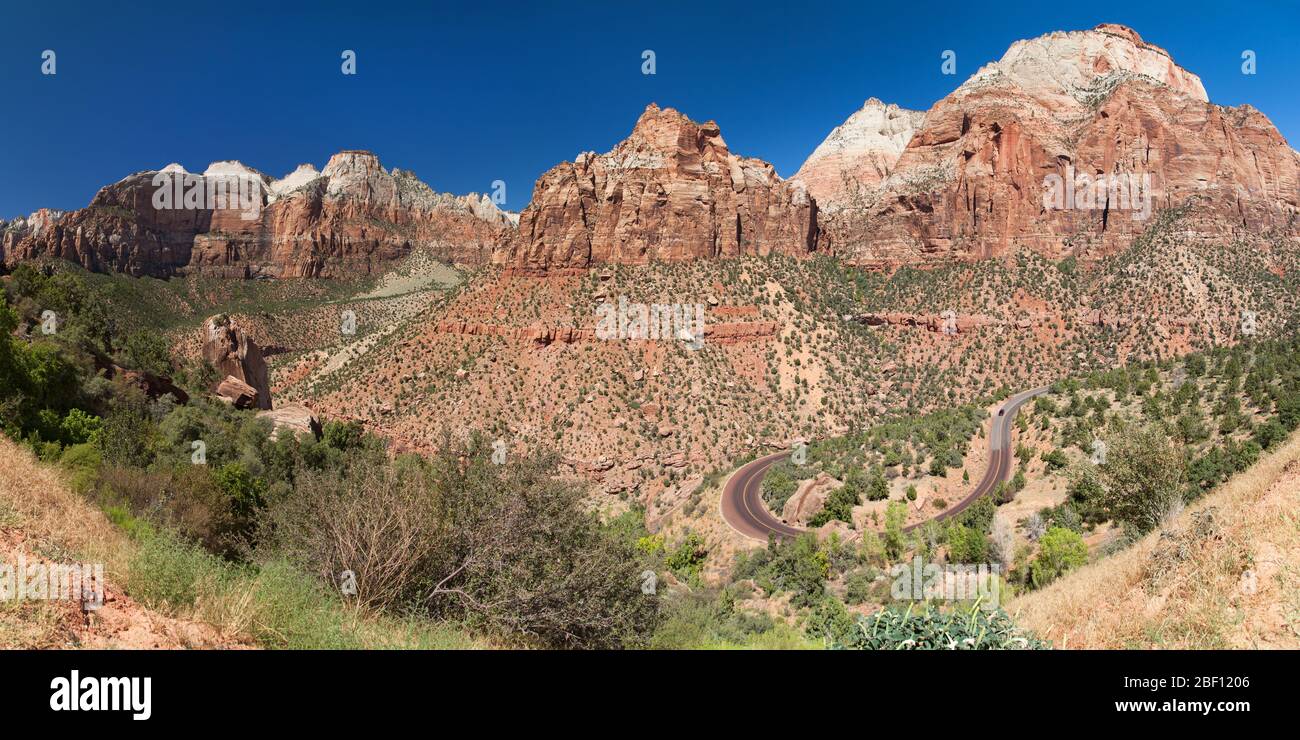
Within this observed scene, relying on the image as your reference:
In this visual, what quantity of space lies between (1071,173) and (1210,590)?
84386 millimetres

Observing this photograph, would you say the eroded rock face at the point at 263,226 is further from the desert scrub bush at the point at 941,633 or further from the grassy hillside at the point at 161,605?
the desert scrub bush at the point at 941,633

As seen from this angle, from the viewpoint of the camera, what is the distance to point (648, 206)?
6419cm

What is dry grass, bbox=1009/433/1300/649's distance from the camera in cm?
601

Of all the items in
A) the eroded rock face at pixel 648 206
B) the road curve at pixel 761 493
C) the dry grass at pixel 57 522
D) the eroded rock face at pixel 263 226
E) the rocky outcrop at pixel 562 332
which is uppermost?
the eroded rock face at pixel 263 226

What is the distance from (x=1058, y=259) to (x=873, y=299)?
2188cm

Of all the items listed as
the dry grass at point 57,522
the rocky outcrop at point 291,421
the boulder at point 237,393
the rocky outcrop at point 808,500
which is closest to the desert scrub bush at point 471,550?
the dry grass at point 57,522

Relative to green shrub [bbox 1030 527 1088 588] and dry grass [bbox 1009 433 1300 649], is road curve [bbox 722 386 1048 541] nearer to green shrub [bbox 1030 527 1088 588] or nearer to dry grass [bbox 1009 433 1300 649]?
green shrub [bbox 1030 527 1088 588]

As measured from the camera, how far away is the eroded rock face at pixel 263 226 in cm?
11556

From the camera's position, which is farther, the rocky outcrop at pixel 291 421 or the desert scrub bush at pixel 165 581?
the rocky outcrop at pixel 291 421

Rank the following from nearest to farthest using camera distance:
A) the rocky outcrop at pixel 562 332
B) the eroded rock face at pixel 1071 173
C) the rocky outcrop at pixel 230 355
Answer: the rocky outcrop at pixel 230 355 < the rocky outcrop at pixel 562 332 < the eroded rock face at pixel 1071 173

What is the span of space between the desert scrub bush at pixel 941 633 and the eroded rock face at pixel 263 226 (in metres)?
93.8

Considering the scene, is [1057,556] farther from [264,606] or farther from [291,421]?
[291,421]

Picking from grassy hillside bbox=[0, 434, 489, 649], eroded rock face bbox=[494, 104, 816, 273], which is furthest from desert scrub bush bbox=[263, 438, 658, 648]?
eroded rock face bbox=[494, 104, 816, 273]
